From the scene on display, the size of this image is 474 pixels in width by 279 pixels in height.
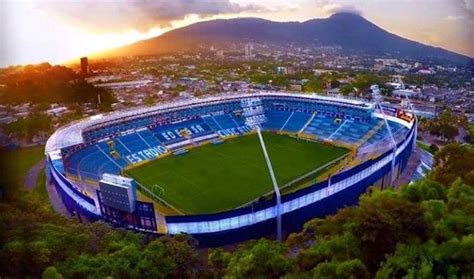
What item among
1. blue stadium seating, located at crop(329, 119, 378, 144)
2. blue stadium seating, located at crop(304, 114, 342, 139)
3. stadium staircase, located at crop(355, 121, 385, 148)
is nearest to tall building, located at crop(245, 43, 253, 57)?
blue stadium seating, located at crop(304, 114, 342, 139)

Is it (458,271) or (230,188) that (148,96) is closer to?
(230,188)

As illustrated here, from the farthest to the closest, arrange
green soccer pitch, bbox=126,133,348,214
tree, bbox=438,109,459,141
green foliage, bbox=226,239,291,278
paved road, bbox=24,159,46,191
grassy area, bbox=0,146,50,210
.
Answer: tree, bbox=438,109,459,141
paved road, bbox=24,159,46,191
green soccer pitch, bbox=126,133,348,214
grassy area, bbox=0,146,50,210
green foliage, bbox=226,239,291,278

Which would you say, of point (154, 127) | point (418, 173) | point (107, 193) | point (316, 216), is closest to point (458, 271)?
point (316, 216)

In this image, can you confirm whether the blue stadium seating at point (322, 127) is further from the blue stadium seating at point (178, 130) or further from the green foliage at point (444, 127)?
the blue stadium seating at point (178, 130)

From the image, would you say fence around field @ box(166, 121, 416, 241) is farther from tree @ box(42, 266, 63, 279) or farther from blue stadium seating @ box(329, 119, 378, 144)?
blue stadium seating @ box(329, 119, 378, 144)

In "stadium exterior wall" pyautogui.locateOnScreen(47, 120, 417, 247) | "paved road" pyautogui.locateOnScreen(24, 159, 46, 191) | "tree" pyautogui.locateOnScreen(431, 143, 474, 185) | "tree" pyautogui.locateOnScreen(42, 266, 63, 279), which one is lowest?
"paved road" pyautogui.locateOnScreen(24, 159, 46, 191)

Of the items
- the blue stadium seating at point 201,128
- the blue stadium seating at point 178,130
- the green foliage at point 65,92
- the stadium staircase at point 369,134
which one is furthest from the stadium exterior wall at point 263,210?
the green foliage at point 65,92
